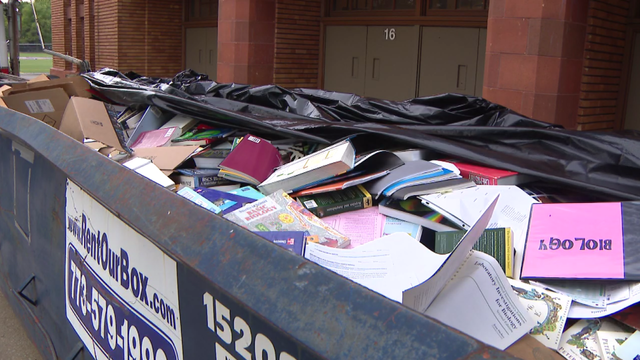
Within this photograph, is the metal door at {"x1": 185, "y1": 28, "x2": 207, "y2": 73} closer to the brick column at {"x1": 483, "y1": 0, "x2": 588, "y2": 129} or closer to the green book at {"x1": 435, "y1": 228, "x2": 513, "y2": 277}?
the brick column at {"x1": 483, "y1": 0, "x2": 588, "y2": 129}

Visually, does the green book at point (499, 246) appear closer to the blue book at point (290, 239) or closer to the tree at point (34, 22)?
the blue book at point (290, 239)

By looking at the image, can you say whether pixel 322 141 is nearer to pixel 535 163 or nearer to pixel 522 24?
pixel 535 163

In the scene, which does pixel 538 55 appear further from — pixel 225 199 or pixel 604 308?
pixel 604 308

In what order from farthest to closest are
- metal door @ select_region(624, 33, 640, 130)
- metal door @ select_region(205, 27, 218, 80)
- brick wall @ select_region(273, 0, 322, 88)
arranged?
metal door @ select_region(205, 27, 218, 80) < brick wall @ select_region(273, 0, 322, 88) < metal door @ select_region(624, 33, 640, 130)

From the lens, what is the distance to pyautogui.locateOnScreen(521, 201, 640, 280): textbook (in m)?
1.85

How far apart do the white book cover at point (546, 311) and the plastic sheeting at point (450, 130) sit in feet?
2.23

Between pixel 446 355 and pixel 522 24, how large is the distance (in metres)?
4.95

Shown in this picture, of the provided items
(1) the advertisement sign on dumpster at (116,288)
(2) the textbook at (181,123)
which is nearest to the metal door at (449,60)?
(2) the textbook at (181,123)

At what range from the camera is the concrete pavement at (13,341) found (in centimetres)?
294

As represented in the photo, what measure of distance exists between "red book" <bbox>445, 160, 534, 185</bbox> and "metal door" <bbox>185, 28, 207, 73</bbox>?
34.0 ft

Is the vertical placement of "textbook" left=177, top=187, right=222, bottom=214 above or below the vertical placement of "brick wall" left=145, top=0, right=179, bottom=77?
below

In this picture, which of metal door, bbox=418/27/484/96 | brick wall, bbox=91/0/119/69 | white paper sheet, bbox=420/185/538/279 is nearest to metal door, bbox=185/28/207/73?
brick wall, bbox=91/0/119/69

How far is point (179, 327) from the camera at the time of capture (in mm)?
1399

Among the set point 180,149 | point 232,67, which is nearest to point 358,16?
point 232,67
